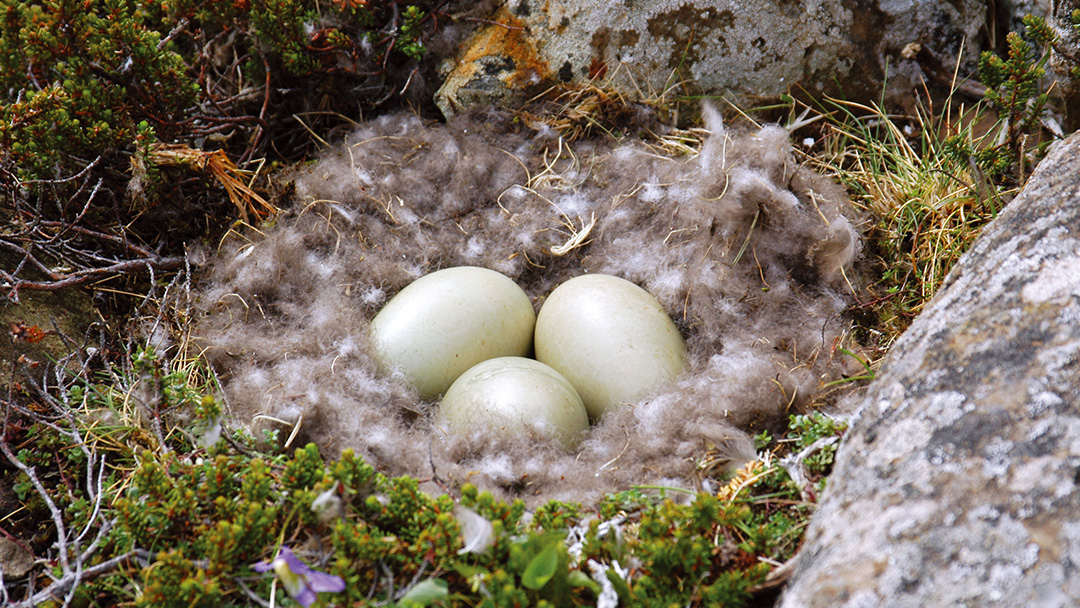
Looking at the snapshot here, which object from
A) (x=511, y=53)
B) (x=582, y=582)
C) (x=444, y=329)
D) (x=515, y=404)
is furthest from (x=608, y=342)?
(x=511, y=53)

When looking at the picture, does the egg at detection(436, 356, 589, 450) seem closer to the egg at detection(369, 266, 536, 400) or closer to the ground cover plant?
the egg at detection(369, 266, 536, 400)

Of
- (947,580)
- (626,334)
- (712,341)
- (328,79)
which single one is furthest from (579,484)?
A: (328,79)

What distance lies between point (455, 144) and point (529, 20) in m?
0.62

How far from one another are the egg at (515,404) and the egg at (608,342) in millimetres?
85

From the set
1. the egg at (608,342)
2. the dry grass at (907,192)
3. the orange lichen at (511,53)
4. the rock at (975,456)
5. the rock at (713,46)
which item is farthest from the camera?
the orange lichen at (511,53)

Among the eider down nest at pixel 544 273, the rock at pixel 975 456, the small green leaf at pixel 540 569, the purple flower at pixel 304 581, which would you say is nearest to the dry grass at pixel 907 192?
the eider down nest at pixel 544 273

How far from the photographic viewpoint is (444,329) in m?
2.28

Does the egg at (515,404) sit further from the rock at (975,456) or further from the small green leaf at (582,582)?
the rock at (975,456)

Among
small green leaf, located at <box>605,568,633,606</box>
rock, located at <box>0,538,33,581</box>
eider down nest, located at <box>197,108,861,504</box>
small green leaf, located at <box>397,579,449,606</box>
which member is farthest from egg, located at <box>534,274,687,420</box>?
rock, located at <box>0,538,33,581</box>

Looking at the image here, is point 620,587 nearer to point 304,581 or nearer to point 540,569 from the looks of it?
point 540,569

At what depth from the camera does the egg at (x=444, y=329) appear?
228 centimetres

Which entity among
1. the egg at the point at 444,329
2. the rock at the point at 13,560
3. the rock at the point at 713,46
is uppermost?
the rock at the point at 713,46

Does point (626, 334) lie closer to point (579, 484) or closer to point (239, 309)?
point (579, 484)

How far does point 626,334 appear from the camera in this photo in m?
2.22
